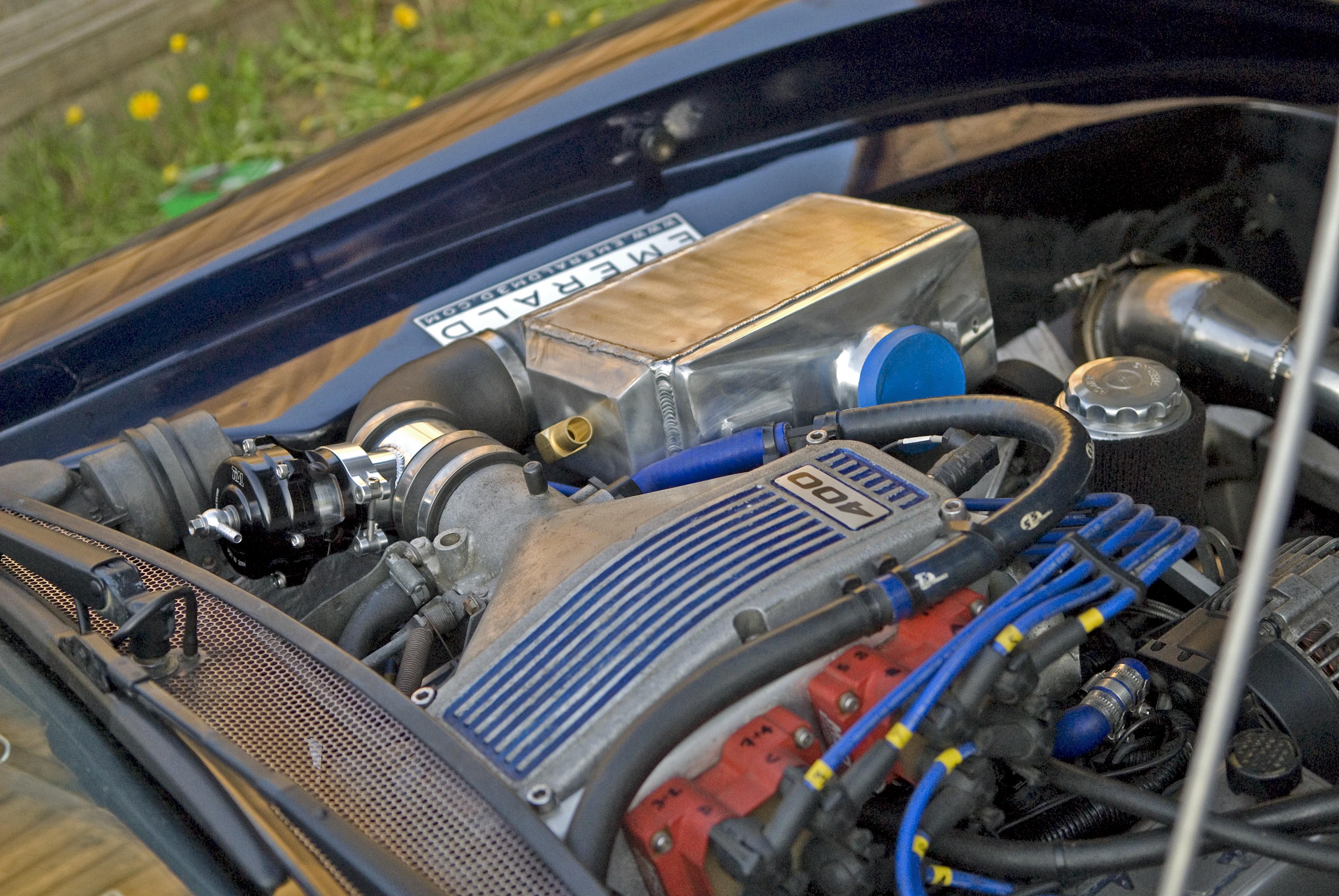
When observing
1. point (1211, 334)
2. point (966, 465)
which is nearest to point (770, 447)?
point (966, 465)

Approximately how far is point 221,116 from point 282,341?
8.60ft

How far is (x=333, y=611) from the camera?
1206 mm

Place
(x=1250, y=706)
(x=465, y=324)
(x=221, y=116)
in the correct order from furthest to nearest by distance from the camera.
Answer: (x=221, y=116) → (x=465, y=324) → (x=1250, y=706)

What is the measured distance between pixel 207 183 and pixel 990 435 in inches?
111

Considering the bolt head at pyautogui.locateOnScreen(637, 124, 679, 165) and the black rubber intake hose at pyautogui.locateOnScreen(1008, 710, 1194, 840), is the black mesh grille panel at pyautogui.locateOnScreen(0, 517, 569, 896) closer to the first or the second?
the black rubber intake hose at pyautogui.locateOnScreen(1008, 710, 1194, 840)

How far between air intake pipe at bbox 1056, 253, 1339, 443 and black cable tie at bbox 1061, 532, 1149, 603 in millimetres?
573

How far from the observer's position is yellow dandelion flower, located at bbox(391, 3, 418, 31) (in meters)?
4.03

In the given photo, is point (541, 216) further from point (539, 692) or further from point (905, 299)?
point (539, 692)

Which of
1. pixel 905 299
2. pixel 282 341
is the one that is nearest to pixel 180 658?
pixel 282 341

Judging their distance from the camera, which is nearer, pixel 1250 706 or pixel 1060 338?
pixel 1250 706

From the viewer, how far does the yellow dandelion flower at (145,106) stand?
3.84 m

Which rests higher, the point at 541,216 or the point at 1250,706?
the point at 541,216

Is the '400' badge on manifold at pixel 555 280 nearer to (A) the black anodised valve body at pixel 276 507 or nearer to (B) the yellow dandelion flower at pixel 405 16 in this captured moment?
(A) the black anodised valve body at pixel 276 507

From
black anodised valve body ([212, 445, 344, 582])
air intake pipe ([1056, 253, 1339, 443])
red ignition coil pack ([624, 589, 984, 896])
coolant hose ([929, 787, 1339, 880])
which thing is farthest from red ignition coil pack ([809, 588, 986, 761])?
air intake pipe ([1056, 253, 1339, 443])
